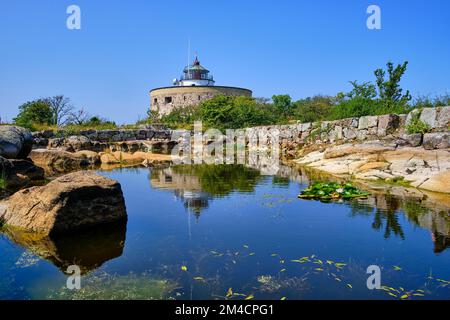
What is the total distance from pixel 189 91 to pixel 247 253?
53.8 m

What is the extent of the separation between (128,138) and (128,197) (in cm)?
2239

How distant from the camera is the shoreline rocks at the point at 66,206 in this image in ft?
20.6

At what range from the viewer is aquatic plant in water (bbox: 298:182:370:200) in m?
9.52

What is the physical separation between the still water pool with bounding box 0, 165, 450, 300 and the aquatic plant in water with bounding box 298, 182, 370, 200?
47 cm

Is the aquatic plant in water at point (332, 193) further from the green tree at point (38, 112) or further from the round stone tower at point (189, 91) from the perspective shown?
the round stone tower at point (189, 91)

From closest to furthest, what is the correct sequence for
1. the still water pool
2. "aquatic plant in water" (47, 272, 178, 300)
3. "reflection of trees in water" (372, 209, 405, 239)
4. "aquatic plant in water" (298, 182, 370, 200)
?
"aquatic plant in water" (47, 272, 178, 300)
the still water pool
"reflection of trees in water" (372, 209, 405, 239)
"aquatic plant in water" (298, 182, 370, 200)

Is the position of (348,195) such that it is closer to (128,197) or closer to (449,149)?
(449,149)

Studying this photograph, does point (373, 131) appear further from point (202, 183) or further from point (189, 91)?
point (189, 91)

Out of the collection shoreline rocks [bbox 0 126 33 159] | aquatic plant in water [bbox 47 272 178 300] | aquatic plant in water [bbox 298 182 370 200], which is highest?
shoreline rocks [bbox 0 126 33 159]

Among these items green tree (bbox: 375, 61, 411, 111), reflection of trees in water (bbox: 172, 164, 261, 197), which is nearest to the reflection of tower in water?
reflection of trees in water (bbox: 172, 164, 261, 197)

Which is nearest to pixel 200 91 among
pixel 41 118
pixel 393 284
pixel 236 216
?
pixel 41 118

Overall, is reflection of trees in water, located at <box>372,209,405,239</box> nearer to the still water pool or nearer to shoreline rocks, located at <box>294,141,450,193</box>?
the still water pool

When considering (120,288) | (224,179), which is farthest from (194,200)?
(120,288)
